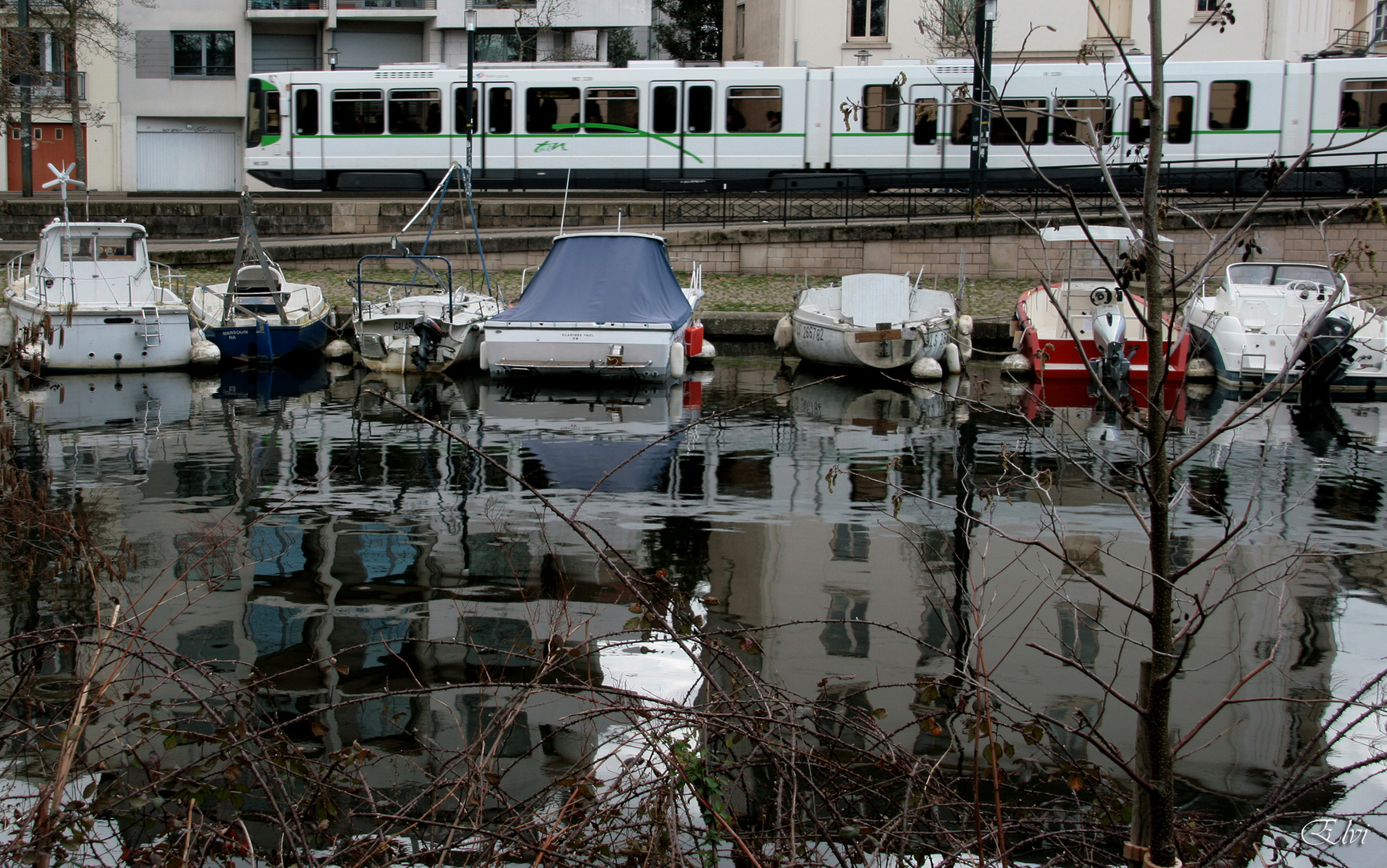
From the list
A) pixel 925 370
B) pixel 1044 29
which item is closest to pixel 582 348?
pixel 925 370

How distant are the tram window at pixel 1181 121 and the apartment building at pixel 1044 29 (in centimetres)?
700

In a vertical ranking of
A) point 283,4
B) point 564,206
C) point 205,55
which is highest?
point 283,4

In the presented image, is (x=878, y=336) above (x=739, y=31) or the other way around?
the other way around

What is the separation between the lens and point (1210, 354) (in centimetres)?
1758

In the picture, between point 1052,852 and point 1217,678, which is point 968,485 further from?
point 1052,852

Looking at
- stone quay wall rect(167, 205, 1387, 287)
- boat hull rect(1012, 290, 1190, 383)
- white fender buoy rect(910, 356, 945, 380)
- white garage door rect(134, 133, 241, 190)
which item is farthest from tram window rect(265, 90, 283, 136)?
A: boat hull rect(1012, 290, 1190, 383)

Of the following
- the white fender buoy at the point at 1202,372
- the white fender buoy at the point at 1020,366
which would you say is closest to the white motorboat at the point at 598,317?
the white fender buoy at the point at 1020,366

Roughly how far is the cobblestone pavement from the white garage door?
19.7 m

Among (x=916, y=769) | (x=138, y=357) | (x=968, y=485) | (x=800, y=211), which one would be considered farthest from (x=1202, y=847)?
(x=800, y=211)

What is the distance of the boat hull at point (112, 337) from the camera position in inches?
664

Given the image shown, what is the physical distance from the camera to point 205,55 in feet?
132

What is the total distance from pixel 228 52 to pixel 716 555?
37.6 metres

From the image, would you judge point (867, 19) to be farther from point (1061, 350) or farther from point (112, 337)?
point (112, 337)

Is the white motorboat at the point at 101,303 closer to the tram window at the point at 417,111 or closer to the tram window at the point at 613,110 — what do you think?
the tram window at the point at 417,111
